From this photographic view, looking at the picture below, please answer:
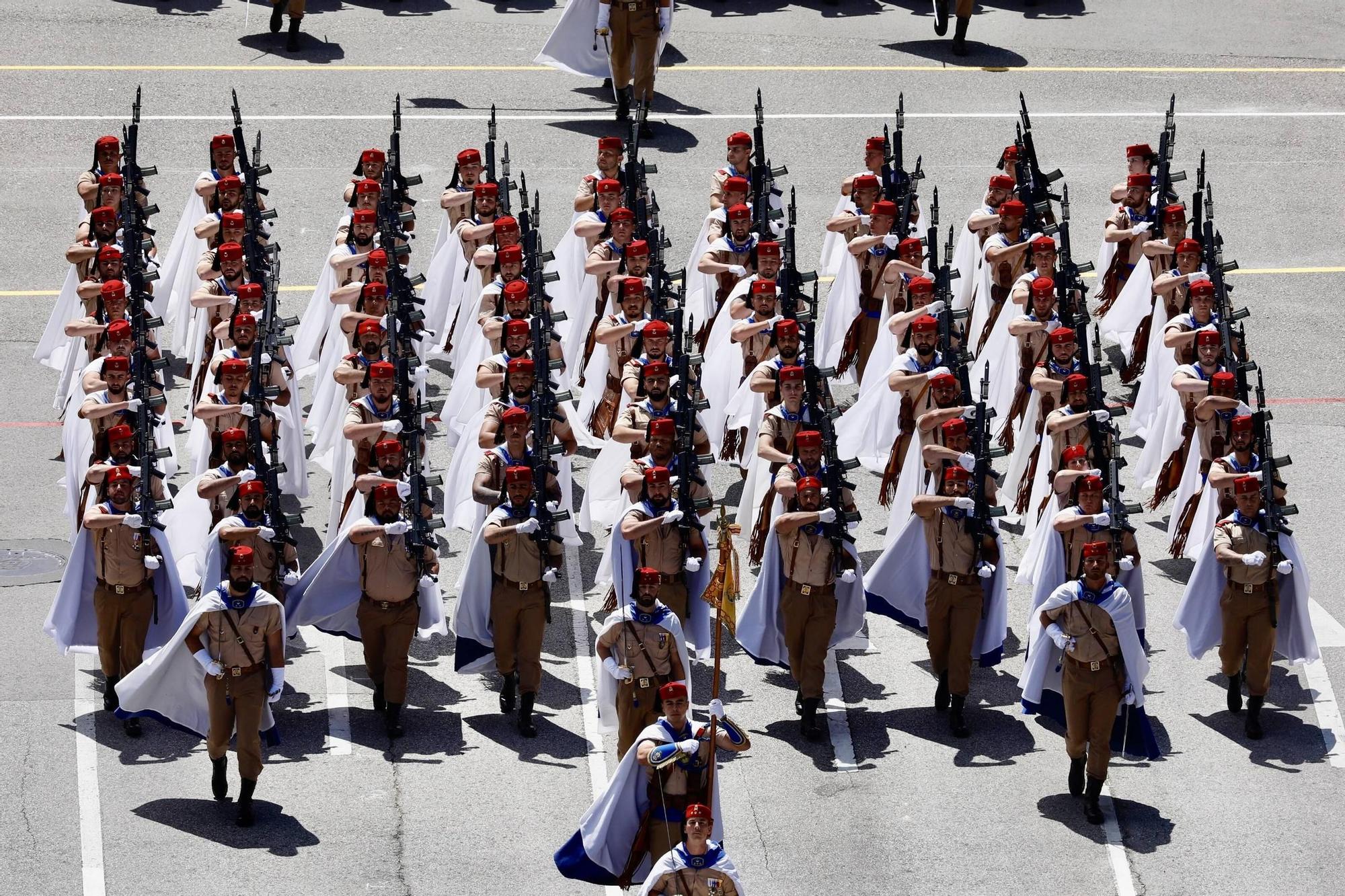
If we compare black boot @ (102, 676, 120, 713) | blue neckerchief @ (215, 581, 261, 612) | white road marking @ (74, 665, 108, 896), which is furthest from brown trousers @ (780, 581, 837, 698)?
white road marking @ (74, 665, 108, 896)

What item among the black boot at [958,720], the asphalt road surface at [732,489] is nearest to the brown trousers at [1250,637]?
the asphalt road surface at [732,489]

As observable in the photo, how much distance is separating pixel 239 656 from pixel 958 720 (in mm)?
5124

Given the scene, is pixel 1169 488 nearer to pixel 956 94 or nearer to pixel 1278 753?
pixel 1278 753

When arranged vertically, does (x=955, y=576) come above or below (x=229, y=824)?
above

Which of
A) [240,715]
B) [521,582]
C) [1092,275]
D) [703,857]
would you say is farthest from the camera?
[1092,275]

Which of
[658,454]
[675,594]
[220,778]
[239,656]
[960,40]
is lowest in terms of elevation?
[220,778]

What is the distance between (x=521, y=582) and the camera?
18.3m

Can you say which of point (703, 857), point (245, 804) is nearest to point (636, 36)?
point (245, 804)

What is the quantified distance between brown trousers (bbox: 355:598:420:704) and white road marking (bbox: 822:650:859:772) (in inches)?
116

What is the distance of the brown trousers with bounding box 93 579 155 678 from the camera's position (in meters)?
18.2

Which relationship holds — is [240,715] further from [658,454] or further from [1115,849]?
[1115,849]

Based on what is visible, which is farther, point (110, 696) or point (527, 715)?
point (110, 696)

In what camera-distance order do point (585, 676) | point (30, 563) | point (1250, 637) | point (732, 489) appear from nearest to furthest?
point (1250, 637), point (585, 676), point (30, 563), point (732, 489)

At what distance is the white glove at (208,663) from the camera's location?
1694 cm
